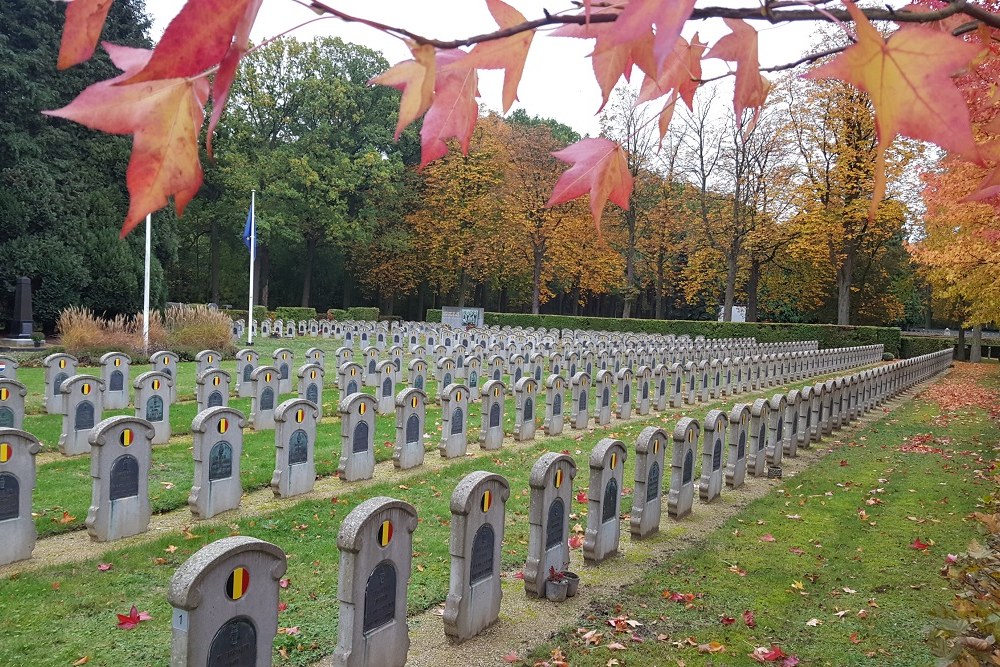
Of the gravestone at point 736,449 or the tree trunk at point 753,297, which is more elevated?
the tree trunk at point 753,297

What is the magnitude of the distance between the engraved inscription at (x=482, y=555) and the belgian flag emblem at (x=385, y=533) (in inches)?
33.8

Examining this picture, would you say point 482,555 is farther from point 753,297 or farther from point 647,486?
point 753,297

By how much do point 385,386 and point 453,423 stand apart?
4299mm

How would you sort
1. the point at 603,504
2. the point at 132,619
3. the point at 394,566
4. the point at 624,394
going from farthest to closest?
the point at 624,394, the point at 603,504, the point at 132,619, the point at 394,566

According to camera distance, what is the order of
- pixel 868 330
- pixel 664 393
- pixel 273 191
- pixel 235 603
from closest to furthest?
pixel 235 603 → pixel 664 393 → pixel 868 330 → pixel 273 191

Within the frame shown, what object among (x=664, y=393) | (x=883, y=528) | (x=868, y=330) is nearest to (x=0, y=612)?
(x=883, y=528)

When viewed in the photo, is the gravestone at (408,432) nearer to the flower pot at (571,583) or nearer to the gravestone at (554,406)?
the gravestone at (554,406)

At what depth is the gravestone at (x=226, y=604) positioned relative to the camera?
350 cm

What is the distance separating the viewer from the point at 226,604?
3.68 m

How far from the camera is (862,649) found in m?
4.93

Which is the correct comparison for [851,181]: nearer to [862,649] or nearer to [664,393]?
[664,393]

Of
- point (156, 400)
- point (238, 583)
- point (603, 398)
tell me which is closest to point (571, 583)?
point (238, 583)

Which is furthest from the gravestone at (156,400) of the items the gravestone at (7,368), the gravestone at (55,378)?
the gravestone at (7,368)

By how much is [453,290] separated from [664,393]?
42.7 metres
